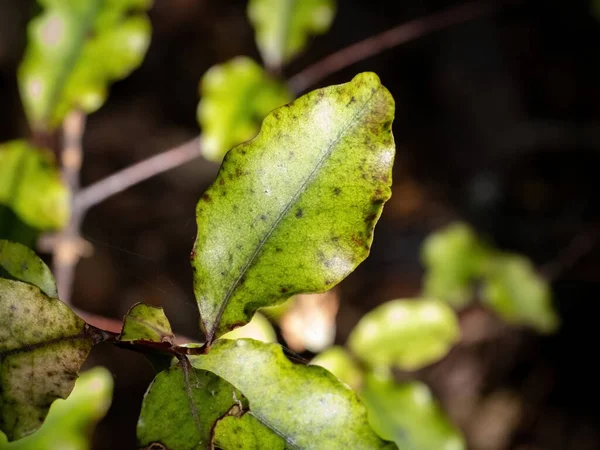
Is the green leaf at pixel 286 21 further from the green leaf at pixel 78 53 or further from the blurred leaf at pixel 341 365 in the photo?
the blurred leaf at pixel 341 365

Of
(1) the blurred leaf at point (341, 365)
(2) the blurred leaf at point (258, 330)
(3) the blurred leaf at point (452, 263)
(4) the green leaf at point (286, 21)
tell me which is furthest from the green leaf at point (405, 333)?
(4) the green leaf at point (286, 21)

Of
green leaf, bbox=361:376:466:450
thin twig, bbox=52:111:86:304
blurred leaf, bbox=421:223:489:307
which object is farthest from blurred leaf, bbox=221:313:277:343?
blurred leaf, bbox=421:223:489:307

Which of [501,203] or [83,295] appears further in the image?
[501,203]

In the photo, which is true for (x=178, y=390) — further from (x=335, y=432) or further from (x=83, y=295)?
(x=83, y=295)

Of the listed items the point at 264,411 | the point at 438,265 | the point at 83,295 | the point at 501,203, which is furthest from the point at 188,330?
the point at 264,411

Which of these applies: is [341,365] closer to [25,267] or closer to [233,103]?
[233,103]

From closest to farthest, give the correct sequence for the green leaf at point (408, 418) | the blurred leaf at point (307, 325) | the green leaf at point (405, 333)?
the green leaf at point (408, 418) → the green leaf at point (405, 333) → the blurred leaf at point (307, 325)

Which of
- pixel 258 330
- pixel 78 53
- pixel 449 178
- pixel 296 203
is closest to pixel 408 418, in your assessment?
pixel 258 330
